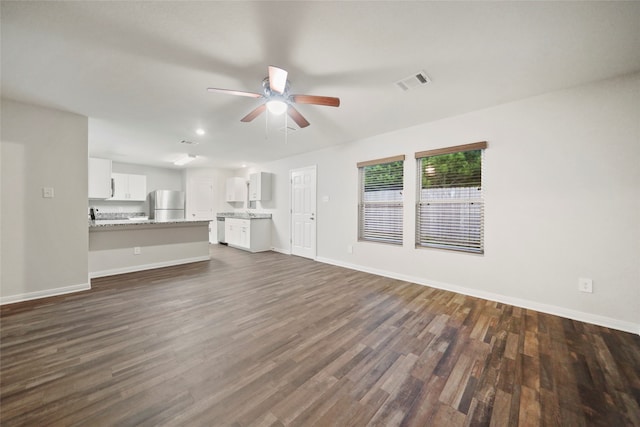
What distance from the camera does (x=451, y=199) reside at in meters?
3.36

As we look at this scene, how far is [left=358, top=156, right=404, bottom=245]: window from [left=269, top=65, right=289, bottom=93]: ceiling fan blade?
2.48m

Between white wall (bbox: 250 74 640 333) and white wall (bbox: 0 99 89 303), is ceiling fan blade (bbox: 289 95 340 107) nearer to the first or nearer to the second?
white wall (bbox: 250 74 640 333)

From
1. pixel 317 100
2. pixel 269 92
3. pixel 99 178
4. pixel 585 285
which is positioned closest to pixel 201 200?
pixel 99 178

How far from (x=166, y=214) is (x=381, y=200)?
6.34 metres

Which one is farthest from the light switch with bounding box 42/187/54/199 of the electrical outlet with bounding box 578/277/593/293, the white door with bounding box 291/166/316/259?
the electrical outlet with bounding box 578/277/593/293

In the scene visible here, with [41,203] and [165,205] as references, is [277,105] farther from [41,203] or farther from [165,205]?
[165,205]

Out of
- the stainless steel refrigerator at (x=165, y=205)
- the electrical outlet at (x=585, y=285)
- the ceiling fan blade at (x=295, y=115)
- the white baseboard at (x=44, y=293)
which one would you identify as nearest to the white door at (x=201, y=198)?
the stainless steel refrigerator at (x=165, y=205)

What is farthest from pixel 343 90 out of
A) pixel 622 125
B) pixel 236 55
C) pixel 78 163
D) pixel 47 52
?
pixel 78 163

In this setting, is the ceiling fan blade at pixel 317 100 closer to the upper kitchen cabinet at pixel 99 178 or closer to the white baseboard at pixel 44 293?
the white baseboard at pixel 44 293

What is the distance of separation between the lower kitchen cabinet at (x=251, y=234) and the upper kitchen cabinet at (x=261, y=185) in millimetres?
691

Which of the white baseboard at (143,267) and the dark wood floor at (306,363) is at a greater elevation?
the white baseboard at (143,267)

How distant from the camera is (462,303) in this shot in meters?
2.88

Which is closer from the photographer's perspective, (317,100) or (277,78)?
(277,78)

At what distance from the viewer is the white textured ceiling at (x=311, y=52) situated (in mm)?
1561
